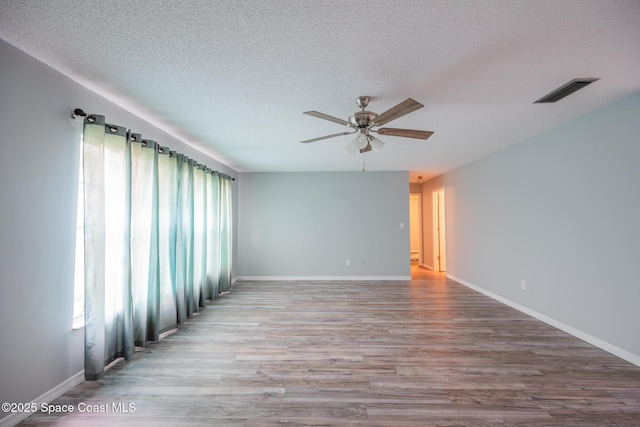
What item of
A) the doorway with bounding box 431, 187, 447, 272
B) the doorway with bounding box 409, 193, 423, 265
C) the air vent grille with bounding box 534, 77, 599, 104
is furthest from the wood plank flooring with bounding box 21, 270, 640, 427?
the doorway with bounding box 409, 193, 423, 265

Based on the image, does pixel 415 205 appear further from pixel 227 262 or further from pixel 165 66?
pixel 165 66

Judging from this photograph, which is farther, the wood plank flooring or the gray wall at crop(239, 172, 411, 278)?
the gray wall at crop(239, 172, 411, 278)

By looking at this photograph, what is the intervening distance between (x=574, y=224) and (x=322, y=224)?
160 inches

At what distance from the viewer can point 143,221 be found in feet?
9.06

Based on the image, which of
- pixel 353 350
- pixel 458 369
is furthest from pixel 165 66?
pixel 458 369

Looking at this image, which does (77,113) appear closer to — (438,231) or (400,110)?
(400,110)

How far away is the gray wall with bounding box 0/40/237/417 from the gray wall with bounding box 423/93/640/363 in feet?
15.4

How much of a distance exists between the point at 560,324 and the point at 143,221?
15.8 ft

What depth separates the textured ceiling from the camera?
141 cm

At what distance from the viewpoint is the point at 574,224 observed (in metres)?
2.99

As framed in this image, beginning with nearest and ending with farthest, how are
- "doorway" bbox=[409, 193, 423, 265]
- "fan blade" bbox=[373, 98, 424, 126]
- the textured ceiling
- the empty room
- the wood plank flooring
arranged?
the textured ceiling < the empty room < the wood plank flooring < "fan blade" bbox=[373, 98, 424, 126] < "doorway" bbox=[409, 193, 423, 265]

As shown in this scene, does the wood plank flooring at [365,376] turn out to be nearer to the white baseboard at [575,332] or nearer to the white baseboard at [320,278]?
the white baseboard at [575,332]

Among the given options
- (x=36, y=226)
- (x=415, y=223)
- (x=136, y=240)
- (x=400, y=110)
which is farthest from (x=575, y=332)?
(x=415, y=223)

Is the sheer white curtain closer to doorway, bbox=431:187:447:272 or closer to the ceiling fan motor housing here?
the ceiling fan motor housing
